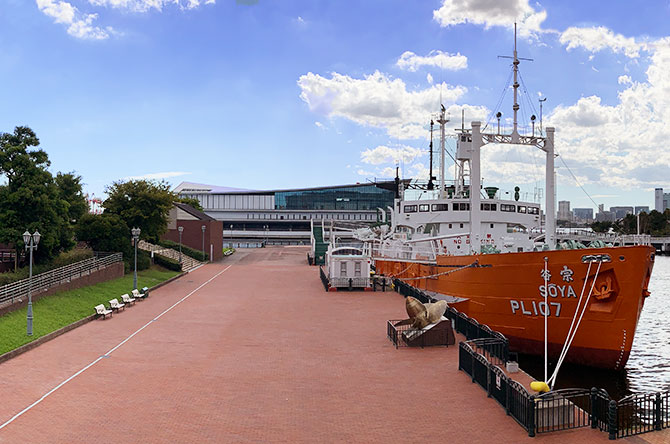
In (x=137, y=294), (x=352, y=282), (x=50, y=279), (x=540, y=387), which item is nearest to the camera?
(x=540, y=387)

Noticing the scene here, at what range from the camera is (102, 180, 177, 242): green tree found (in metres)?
43.2

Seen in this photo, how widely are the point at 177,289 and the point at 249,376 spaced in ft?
78.8

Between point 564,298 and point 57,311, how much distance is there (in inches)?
817

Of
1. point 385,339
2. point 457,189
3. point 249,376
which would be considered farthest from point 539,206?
point 249,376

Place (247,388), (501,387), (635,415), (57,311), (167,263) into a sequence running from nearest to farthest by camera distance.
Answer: (635,415) → (501,387) → (247,388) → (57,311) → (167,263)

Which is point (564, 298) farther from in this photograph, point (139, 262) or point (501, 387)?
point (139, 262)

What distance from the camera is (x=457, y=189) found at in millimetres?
34531

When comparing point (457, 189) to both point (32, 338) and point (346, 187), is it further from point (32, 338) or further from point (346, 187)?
point (346, 187)

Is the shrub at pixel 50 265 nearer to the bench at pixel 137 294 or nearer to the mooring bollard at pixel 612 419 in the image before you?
the bench at pixel 137 294

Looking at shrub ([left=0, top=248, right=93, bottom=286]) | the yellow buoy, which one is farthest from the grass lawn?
the yellow buoy

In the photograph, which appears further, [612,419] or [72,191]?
[72,191]

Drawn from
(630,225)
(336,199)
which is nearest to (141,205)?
(336,199)

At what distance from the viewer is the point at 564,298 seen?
17.7 m

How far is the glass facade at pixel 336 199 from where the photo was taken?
115000 mm
